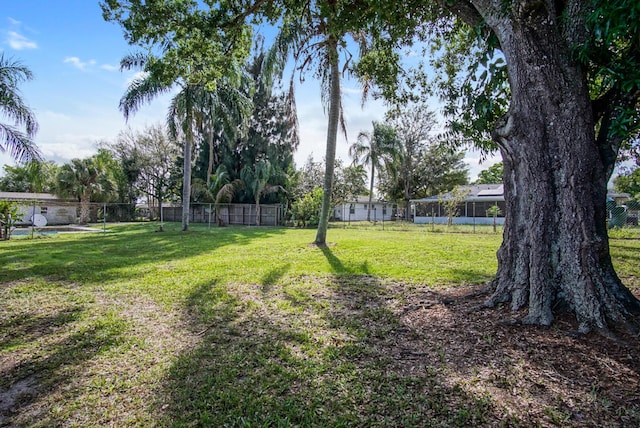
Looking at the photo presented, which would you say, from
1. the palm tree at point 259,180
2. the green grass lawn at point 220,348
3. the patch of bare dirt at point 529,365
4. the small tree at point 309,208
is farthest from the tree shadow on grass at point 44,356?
the palm tree at point 259,180

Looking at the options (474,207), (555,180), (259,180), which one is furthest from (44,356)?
(474,207)

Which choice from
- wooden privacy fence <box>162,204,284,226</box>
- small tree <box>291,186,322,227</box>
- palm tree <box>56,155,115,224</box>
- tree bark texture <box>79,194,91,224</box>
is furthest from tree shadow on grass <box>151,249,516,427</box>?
tree bark texture <box>79,194,91,224</box>

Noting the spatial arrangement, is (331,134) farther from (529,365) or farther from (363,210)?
(363,210)

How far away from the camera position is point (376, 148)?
96.2ft

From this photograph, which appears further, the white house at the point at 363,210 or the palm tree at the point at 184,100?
the white house at the point at 363,210

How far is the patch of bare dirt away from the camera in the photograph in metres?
2.12

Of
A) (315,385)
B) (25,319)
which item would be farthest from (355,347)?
(25,319)

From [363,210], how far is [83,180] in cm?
2580

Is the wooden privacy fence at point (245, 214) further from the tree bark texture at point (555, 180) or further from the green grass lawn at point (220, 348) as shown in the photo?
the tree bark texture at point (555, 180)

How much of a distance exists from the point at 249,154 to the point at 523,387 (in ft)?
88.3

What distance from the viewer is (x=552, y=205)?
333cm

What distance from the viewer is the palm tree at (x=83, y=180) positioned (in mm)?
23547

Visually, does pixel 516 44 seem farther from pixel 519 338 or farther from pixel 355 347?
pixel 355 347

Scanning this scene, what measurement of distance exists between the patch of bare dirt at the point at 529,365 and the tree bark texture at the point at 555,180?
24 cm
